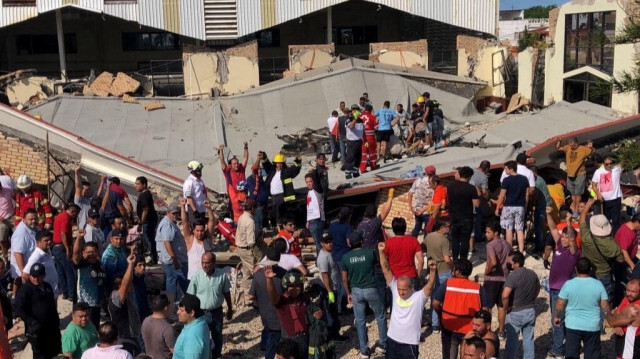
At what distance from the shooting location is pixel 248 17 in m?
28.2

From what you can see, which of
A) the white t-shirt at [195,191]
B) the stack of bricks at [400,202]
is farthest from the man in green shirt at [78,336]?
the stack of bricks at [400,202]

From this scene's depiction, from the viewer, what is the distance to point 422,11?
29.0 metres

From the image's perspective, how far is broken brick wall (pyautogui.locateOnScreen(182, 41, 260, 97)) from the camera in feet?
80.1

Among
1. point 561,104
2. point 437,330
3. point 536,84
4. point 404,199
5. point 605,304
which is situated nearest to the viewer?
point 605,304

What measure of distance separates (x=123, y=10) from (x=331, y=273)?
2038 centimetres

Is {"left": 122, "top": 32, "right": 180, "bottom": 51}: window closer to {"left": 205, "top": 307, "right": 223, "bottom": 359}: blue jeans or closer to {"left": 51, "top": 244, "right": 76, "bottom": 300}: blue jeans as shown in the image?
{"left": 51, "top": 244, "right": 76, "bottom": 300}: blue jeans

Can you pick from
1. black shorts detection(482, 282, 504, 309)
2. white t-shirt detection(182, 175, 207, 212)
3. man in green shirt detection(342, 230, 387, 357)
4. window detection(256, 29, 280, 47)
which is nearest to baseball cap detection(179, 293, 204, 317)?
man in green shirt detection(342, 230, 387, 357)

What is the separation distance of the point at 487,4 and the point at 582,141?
46.9 ft

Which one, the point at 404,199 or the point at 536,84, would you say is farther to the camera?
the point at 536,84

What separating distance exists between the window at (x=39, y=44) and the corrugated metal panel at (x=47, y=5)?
5.02 meters

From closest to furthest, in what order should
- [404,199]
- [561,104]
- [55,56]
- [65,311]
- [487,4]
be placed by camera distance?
[65,311] → [404,199] → [561,104] → [487,4] → [55,56]

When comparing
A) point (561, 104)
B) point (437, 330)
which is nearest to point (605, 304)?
→ point (437, 330)

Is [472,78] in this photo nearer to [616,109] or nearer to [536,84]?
[536,84]

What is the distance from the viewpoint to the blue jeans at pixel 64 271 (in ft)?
35.3
